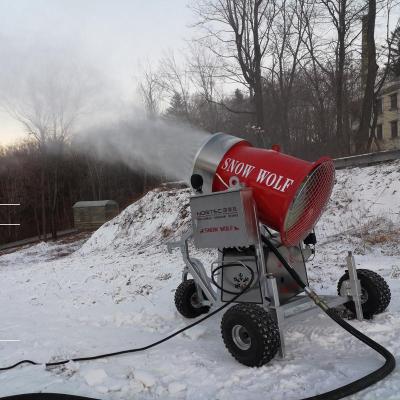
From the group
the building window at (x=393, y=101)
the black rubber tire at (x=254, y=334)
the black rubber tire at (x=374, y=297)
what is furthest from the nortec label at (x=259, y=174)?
the building window at (x=393, y=101)

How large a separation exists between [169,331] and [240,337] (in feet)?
4.35

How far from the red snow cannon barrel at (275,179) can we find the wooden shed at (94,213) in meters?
24.7

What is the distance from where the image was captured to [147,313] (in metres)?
5.53

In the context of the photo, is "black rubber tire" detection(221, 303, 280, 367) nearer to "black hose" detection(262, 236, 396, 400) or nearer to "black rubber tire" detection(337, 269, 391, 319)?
"black hose" detection(262, 236, 396, 400)

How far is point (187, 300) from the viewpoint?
5.14 metres

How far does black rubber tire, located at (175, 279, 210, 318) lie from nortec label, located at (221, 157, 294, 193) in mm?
1554

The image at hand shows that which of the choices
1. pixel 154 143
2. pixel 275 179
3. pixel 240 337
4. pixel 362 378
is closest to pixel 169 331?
pixel 240 337

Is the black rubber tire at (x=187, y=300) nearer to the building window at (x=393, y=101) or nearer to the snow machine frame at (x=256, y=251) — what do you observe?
the snow machine frame at (x=256, y=251)

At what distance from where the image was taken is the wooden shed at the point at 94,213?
2850 centimetres

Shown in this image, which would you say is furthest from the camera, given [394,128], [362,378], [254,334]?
[394,128]

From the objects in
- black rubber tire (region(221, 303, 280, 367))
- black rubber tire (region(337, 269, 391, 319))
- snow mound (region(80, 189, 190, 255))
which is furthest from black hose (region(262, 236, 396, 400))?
snow mound (region(80, 189, 190, 255))

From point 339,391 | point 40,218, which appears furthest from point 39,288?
point 40,218

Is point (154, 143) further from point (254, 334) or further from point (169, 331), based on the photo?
point (254, 334)

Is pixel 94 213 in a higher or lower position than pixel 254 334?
lower
